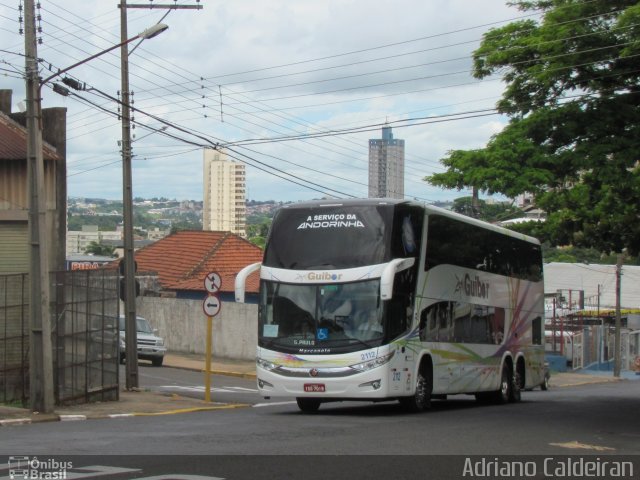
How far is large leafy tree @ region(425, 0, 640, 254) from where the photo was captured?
18.1 m

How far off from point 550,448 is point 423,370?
6547 millimetres

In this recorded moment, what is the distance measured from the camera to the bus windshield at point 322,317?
18.3 m

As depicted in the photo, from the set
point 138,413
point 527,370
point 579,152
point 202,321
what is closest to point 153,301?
point 202,321

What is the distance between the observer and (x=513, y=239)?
A: 25297 millimetres

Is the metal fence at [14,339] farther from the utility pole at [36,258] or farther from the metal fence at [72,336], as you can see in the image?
the utility pole at [36,258]

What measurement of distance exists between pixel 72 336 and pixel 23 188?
270 inches

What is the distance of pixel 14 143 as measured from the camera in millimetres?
26531

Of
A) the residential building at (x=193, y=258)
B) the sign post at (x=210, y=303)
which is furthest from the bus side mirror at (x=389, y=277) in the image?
the residential building at (x=193, y=258)

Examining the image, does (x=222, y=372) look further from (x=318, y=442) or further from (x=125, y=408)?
(x=318, y=442)

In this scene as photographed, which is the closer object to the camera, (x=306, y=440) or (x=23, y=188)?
(x=306, y=440)

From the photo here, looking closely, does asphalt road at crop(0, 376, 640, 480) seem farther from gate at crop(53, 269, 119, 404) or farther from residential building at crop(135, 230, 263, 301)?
residential building at crop(135, 230, 263, 301)

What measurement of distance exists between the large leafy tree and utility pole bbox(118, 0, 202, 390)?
9578mm

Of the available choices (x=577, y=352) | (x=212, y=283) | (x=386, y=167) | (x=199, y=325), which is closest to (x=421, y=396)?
(x=212, y=283)

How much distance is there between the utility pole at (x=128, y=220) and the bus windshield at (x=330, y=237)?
7.35m
